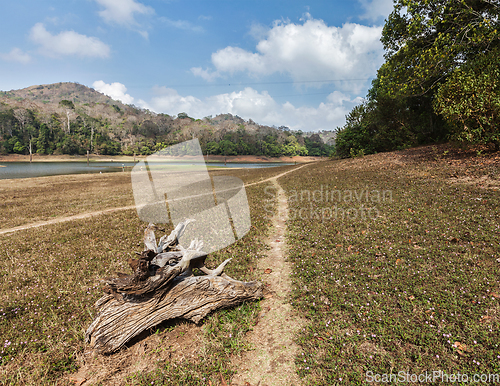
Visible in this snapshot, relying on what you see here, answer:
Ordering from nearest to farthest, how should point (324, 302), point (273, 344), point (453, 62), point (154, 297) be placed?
point (273, 344) → point (154, 297) → point (324, 302) → point (453, 62)

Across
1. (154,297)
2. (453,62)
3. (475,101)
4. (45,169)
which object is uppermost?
(453,62)

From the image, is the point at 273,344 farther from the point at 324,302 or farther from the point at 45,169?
the point at 45,169

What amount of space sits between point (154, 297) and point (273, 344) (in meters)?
2.34

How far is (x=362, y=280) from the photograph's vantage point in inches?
213

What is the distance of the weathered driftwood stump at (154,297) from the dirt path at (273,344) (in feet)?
2.50

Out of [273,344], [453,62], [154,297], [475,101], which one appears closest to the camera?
[273,344]

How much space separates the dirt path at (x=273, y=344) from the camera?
341 centimetres

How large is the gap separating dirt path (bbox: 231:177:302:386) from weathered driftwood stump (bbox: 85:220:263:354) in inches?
30.0

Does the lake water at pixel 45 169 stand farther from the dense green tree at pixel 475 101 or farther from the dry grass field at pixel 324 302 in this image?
the dense green tree at pixel 475 101

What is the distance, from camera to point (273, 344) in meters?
4.03

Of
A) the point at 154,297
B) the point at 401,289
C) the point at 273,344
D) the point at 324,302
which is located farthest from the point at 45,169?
the point at 401,289

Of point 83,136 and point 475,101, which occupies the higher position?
point 83,136

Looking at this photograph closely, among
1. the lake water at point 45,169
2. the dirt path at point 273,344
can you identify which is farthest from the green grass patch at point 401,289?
the lake water at point 45,169

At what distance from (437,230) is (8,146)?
150 meters
